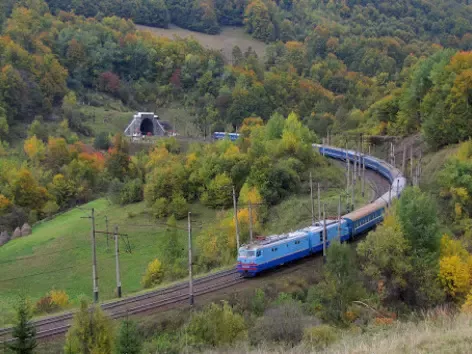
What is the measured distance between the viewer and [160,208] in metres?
55.7

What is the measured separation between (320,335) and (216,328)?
516cm

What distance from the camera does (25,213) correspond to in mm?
64188

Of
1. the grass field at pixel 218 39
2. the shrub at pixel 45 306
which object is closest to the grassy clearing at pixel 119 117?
the grass field at pixel 218 39

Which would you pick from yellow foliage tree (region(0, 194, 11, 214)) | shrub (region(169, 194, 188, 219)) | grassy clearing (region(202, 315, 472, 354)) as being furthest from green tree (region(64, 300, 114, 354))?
yellow foliage tree (region(0, 194, 11, 214))

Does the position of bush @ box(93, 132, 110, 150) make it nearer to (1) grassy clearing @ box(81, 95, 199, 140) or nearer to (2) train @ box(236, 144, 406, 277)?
(1) grassy clearing @ box(81, 95, 199, 140)

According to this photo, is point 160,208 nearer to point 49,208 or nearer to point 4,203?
point 49,208

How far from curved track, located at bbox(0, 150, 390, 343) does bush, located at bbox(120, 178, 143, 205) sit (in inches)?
1136

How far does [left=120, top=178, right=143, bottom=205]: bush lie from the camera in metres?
63.6

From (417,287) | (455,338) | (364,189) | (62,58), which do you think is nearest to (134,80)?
(62,58)

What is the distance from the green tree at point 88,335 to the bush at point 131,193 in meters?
42.8

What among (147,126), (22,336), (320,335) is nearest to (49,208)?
(22,336)

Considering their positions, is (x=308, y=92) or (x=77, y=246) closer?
(x=77, y=246)

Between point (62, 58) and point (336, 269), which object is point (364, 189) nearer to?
point (336, 269)

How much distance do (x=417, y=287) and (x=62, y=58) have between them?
116497 millimetres
